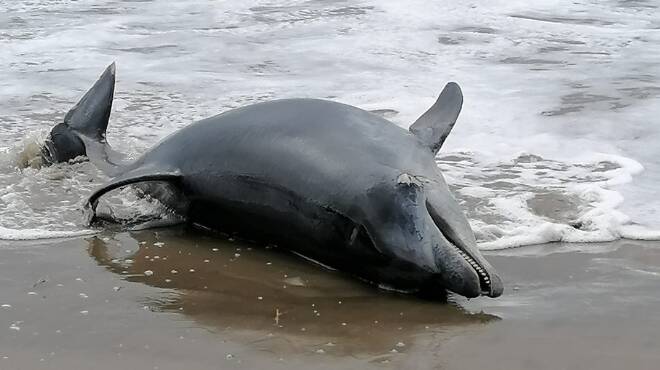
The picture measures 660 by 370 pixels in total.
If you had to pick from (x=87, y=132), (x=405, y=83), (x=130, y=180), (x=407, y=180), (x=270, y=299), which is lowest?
Answer: (x=405, y=83)

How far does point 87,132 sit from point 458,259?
3.38 m

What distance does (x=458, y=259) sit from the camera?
3.97 m

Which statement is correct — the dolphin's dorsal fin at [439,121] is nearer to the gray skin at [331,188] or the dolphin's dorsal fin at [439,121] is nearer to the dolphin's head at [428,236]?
the gray skin at [331,188]

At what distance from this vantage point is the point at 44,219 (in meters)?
5.32

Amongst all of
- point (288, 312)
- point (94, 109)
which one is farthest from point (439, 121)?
point (94, 109)

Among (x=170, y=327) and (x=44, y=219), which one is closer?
(x=170, y=327)

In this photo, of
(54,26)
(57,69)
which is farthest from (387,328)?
(54,26)

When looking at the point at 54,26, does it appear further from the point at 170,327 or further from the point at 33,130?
the point at 170,327

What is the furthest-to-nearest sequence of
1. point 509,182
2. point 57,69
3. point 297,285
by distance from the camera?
point 57,69 → point 509,182 → point 297,285

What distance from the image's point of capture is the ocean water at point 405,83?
5.61 m

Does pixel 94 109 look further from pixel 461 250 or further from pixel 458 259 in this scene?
pixel 458 259

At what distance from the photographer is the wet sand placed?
11.4 ft

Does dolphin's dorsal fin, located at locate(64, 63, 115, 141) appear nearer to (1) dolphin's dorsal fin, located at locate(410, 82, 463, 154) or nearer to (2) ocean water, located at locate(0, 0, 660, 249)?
(2) ocean water, located at locate(0, 0, 660, 249)

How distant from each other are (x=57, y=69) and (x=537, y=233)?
6.74 metres
